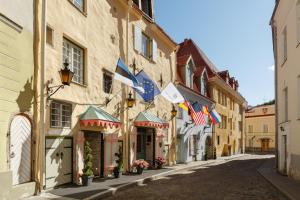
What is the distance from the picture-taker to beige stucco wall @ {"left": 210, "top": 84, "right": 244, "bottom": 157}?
37.6 meters

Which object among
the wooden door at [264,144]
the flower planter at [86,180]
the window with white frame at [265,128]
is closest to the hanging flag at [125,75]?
the flower planter at [86,180]

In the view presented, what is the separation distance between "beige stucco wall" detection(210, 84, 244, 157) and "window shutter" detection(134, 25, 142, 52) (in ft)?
57.0

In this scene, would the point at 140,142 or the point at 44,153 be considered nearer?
the point at 44,153

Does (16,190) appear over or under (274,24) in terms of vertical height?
under

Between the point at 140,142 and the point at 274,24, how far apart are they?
34.2 feet

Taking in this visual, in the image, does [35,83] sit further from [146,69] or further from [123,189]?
[146,69]

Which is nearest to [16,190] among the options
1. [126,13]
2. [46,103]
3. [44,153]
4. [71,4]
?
[44,153]

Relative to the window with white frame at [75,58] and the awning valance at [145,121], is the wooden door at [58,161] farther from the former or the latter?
the awning valance at [145,121]

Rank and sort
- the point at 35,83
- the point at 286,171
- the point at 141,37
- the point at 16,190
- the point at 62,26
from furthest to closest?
the point at 141,37, the point at 286,171, the point at 62,26, the point at 35,83, the point at 16,190

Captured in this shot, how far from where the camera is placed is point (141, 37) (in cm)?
2066

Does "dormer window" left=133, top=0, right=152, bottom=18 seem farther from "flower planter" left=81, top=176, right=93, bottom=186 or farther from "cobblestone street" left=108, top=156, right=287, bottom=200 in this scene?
"flower planter" left=81, top=176, right=93, bottom=186

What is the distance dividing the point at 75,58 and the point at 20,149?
490 centimetres

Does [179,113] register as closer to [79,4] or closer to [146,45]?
[146,45]

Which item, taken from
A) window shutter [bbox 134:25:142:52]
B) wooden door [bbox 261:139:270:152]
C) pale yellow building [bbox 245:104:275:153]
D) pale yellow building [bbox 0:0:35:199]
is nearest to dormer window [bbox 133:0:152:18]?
window shutter [bbox 134:25:142:52]
